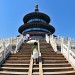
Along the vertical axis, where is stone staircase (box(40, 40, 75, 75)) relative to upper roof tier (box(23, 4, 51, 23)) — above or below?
below

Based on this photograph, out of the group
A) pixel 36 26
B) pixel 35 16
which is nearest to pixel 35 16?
pixel 35 16

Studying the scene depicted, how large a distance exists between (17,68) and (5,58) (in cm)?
238

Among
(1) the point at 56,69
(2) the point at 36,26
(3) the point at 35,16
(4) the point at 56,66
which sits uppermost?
(3) the point at 35,16

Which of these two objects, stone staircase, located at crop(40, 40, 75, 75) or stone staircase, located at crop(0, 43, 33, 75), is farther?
stone staircase, located at crop(0, 43, 33, 75)

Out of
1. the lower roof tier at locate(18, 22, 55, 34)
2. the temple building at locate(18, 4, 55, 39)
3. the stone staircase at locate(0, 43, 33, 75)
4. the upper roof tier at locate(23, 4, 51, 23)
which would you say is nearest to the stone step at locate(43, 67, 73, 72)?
the stone staircase at locate(0, 43, 33, 75)

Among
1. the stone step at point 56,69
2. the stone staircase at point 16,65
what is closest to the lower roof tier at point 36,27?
the stone staircase at point 16,65

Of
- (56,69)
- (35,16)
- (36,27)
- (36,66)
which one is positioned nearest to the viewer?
(56,69)

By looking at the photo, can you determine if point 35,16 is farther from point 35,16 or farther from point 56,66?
point 56,66

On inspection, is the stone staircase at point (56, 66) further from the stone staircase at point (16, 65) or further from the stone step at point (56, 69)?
the stone staircase at point (16, 65)

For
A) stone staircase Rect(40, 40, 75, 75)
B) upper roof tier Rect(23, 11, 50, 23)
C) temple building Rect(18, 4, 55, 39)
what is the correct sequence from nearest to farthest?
stone staircase Rect(40, 40, 75, 75), temple building Rect(18, 4, 55, 39), upper roof tier Rect(23, 11, 50, 23)

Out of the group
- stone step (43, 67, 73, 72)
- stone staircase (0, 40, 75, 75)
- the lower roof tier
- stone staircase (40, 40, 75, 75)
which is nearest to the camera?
stone staircase (40, 40, 75, 75)

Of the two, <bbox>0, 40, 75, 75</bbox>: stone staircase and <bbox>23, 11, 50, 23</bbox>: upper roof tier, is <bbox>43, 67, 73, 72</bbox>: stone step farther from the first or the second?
<bbox>23, 11, 50, 23</bbox>: upper roof tier

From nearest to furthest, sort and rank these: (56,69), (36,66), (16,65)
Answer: (56,69)
(36,66)
(16,65)

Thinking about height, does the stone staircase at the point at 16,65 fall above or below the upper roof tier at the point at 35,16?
below
